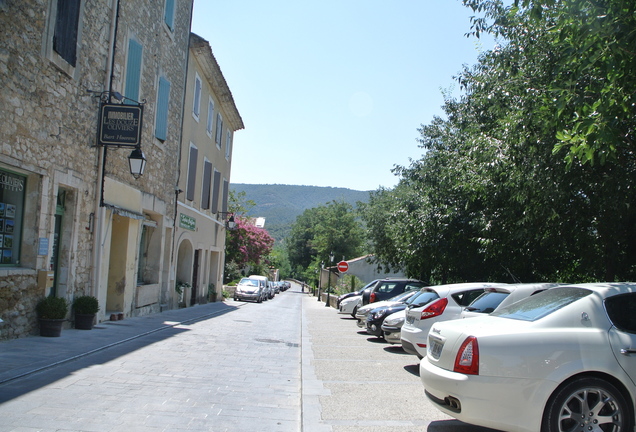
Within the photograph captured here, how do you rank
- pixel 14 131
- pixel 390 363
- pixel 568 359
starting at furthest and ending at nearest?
pixel 390 363 → pixel 14 131 → pixel 568 359

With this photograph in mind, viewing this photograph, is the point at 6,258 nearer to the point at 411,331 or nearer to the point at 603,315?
the point at 411,331

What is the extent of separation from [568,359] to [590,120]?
326cm

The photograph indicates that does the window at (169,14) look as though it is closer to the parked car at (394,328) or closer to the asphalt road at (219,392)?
the asphalt road at (219,392)

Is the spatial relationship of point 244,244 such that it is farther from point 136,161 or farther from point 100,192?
point 100,192

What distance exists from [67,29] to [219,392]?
7709 millimetres

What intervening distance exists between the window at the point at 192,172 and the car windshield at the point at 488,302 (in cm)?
1479

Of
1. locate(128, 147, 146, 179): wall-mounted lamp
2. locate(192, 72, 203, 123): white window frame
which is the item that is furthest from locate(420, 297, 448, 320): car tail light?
locate(192, 72, 203, 123): white window frame

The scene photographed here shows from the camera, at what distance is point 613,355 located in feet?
15.0

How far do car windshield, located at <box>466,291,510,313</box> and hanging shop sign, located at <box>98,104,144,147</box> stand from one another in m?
7.78

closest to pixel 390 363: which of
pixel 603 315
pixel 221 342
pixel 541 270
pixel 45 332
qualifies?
pixel 221 342

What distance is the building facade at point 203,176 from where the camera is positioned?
2062 centimetres

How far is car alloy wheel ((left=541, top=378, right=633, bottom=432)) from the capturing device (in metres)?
4.45

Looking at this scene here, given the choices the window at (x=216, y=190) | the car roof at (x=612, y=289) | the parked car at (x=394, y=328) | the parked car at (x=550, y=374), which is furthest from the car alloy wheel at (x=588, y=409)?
the window at (x=216, y=190)

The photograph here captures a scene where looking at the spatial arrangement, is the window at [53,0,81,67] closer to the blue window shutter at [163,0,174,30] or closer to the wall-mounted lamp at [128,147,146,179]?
the wall-mounted lamp at [128,147,146,179]
